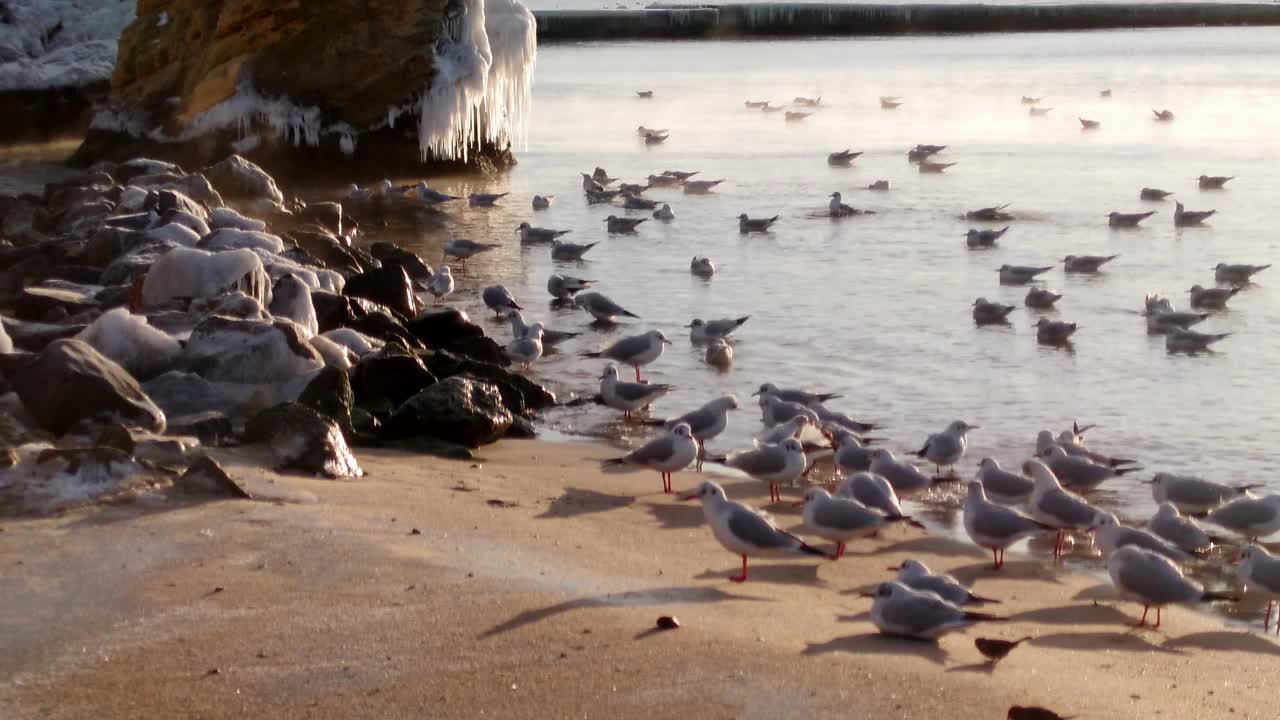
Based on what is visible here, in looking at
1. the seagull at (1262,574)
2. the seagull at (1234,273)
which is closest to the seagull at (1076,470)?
the seagull at (1262,574)

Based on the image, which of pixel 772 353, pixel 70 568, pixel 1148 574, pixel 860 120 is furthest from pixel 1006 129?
pixel 70 568

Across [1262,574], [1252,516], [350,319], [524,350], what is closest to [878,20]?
[524,350]

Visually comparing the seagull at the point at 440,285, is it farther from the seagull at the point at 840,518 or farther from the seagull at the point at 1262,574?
the seagull at the point at 1262,574

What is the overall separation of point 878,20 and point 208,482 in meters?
71.6

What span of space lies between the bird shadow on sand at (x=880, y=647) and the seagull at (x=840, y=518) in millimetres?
1607

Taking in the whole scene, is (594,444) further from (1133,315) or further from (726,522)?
(1133,315)

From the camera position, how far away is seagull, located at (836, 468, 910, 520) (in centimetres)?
837

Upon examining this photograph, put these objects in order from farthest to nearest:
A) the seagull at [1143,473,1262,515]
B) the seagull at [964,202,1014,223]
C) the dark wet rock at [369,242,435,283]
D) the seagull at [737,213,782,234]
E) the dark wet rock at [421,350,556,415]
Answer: the seagull at [964,202,1014,223] < the seagull at [737,213,782,234] < the dark wet rock at [369,242,435,283] < the dark wet rock at [421,350,556,415] < the seagull at [1143,473,1262,515]

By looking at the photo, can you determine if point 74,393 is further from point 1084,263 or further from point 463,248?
point 1084,263

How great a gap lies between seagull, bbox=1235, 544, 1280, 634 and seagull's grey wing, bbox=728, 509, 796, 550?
2.28 meters

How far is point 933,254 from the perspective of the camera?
65.9ft

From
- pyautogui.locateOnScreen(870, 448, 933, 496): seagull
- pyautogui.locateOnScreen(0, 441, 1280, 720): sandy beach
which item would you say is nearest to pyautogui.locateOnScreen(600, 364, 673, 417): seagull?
pyautogui.locateOnScreen(870, 448, 933, 496): seagull

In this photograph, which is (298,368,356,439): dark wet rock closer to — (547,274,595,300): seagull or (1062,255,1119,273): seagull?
(547,274,595,300): seagull

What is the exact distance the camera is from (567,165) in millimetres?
30938
